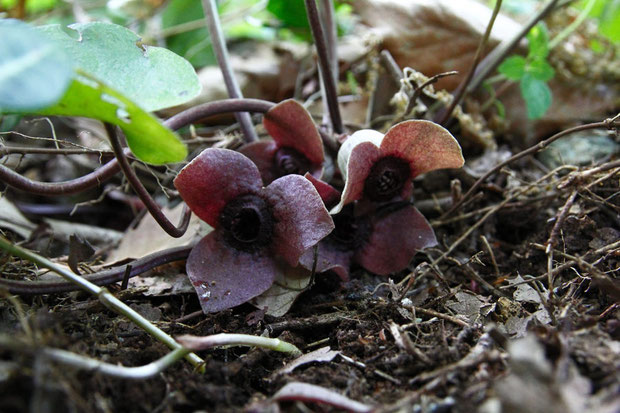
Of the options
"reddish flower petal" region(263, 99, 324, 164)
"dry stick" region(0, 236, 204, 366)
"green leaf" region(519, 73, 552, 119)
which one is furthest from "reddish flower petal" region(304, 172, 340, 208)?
"green leaf" region(519, 73, 552, 119)

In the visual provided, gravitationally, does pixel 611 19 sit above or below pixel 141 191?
above

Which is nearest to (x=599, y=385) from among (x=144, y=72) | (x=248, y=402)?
(x=248, y=402)

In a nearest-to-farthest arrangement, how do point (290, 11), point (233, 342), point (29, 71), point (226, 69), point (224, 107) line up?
point (29, 71) < point (233, 342) < point (224, 107) < point (226, 69) < point (290, 11)

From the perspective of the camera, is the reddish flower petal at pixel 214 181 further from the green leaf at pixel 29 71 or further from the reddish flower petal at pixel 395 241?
the green leaf at pixel 29 71

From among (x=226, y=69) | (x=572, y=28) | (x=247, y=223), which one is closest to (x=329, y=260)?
(x=247, y=223)

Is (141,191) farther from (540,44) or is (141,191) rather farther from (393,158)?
(540,44)

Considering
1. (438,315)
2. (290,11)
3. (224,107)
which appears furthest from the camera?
(290,11)

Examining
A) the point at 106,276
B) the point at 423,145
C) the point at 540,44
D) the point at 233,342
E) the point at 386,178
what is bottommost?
the point at 106,276

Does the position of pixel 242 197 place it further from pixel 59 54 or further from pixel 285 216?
pixel 59 54

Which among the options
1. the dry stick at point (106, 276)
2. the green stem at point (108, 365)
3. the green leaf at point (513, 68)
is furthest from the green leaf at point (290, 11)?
the green stem at point (108, 365)
